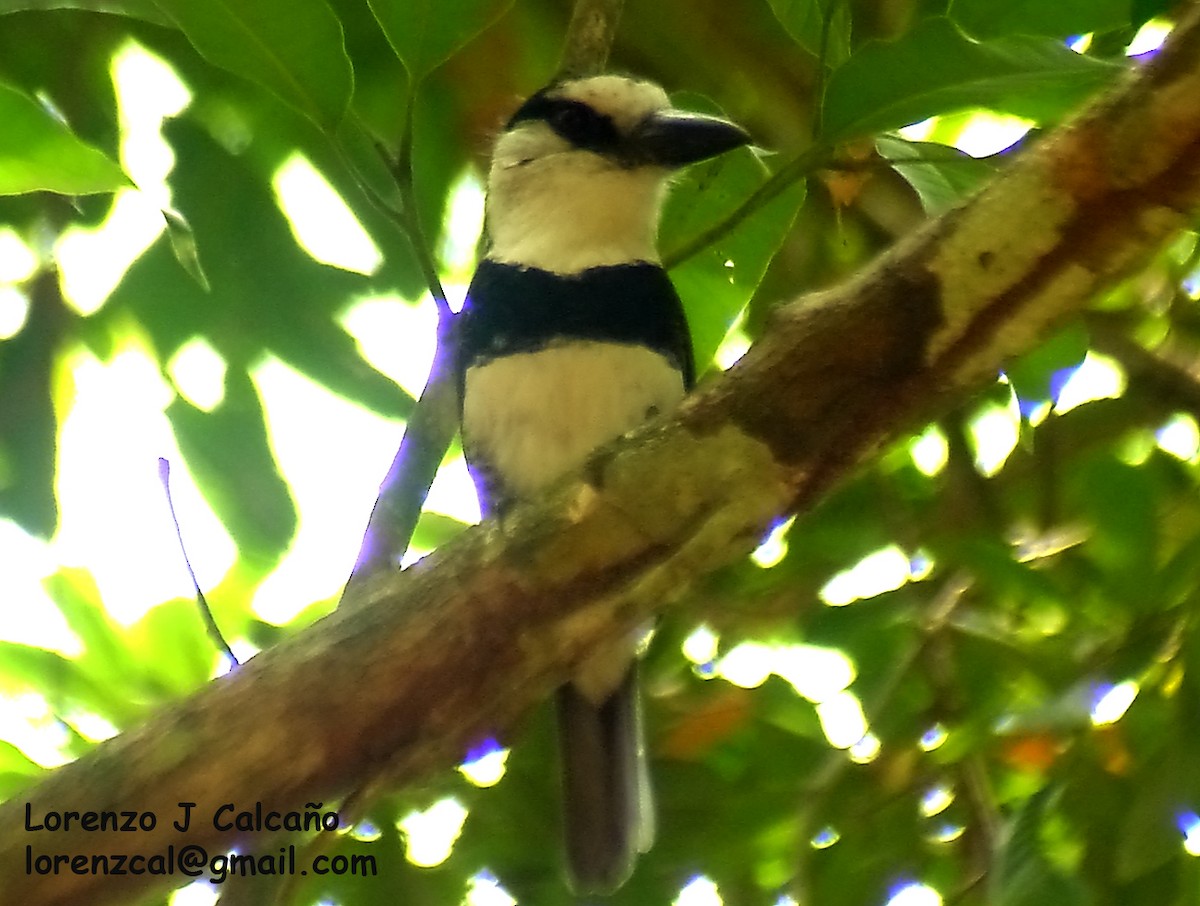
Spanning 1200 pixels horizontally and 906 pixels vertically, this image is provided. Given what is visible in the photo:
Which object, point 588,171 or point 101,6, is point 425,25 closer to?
point 101,6

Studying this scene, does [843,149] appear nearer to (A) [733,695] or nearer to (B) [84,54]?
(A) [733,695]

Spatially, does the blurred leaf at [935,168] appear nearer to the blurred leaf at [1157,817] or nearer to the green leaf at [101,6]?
the blurred leaf at [1157,817]

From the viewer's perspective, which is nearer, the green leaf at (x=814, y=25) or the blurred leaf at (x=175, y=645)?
the green leaf at (x=814, y=25)

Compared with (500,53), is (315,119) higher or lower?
lower

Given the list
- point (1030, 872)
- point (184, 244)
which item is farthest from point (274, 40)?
point (1030, 872)

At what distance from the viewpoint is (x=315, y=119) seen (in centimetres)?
94

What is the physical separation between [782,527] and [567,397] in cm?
22

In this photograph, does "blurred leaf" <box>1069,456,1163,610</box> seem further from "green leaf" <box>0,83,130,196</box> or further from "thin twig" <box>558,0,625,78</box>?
"green leaf" <box>0,83,130,196</box>

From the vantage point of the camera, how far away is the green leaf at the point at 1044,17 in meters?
0.85

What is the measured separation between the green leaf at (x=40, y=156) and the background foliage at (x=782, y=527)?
168 millimetres

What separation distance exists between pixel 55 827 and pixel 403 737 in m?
0.21

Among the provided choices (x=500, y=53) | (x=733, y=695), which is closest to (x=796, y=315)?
(x=733, y=695)

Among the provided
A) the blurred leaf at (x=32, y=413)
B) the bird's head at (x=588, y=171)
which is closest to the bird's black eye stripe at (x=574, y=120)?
the bird's head at (x=588, y=171)

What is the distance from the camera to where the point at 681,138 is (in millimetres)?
1157
